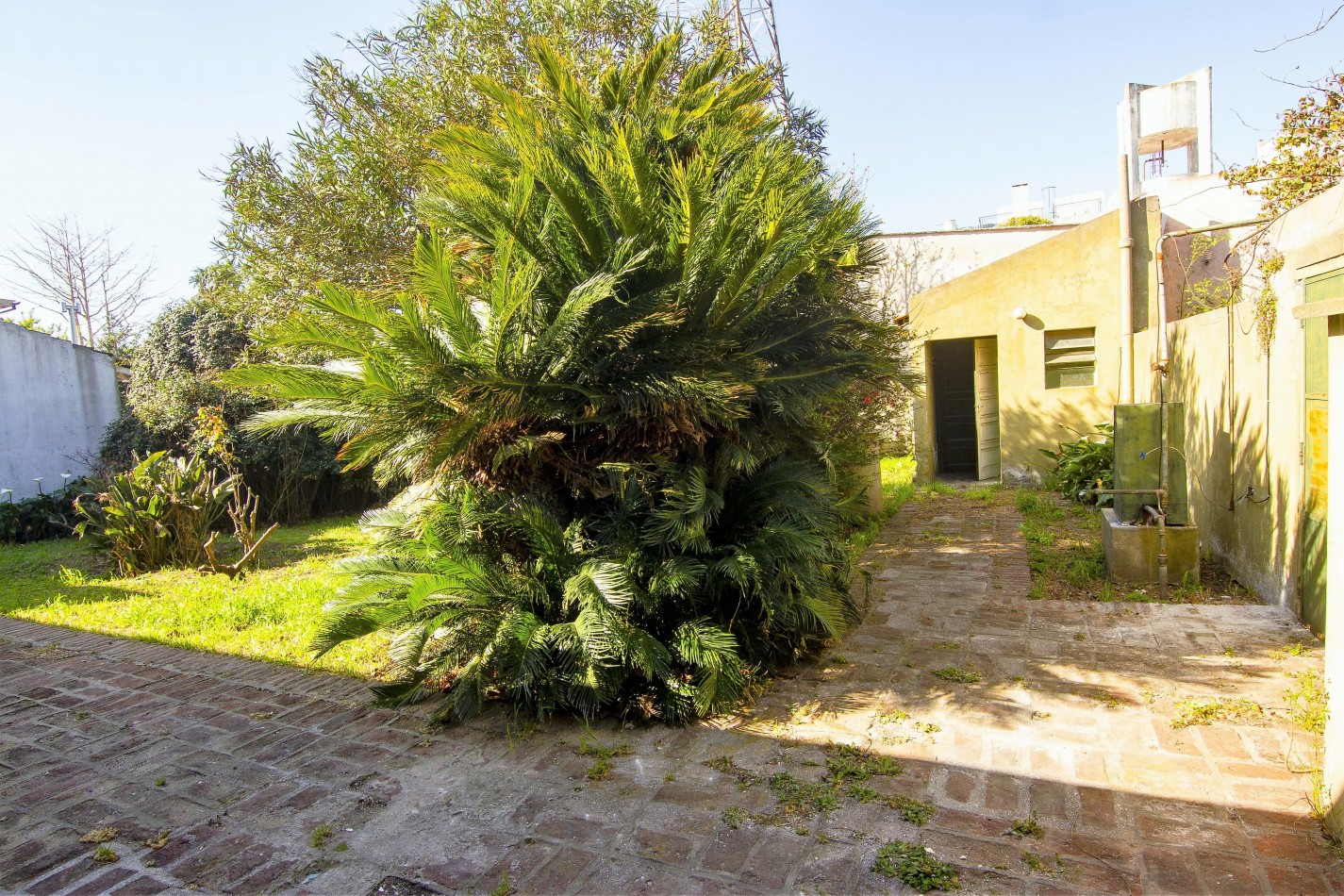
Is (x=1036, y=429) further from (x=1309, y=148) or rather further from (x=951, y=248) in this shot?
(x=1309, y=148)

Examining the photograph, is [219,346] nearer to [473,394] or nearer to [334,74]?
[334,74]

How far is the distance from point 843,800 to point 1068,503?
800 cm

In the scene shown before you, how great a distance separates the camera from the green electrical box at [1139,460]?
620cm

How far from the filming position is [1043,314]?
10977 mm

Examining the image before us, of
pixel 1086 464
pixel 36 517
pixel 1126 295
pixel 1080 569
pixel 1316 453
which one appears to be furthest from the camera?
pixel 36 517

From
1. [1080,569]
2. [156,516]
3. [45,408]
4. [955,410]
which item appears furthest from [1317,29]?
[45,408]

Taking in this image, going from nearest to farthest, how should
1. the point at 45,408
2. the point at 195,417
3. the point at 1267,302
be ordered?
the point at 1267,302 → the point at 195,417 → the point at 45,408

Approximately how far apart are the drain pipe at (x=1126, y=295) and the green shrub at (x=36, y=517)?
1418 cm

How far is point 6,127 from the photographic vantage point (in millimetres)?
8562

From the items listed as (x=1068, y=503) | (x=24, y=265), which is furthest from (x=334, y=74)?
(x=24, y=265)

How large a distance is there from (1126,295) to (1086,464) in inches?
92.2

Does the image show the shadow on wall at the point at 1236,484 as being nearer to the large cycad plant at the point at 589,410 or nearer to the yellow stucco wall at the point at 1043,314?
the large cycad plant at the point at 589,410

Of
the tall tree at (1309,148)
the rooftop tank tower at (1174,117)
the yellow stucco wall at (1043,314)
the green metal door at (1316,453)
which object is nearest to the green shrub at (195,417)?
the yellow stucco wall at (1043,314)

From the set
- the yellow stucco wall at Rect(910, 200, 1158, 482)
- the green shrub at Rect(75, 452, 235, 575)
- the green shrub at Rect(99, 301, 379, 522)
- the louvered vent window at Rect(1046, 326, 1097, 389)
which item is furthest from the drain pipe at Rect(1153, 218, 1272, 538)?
the green shrub at Rect(99, 301, 379, 522)
